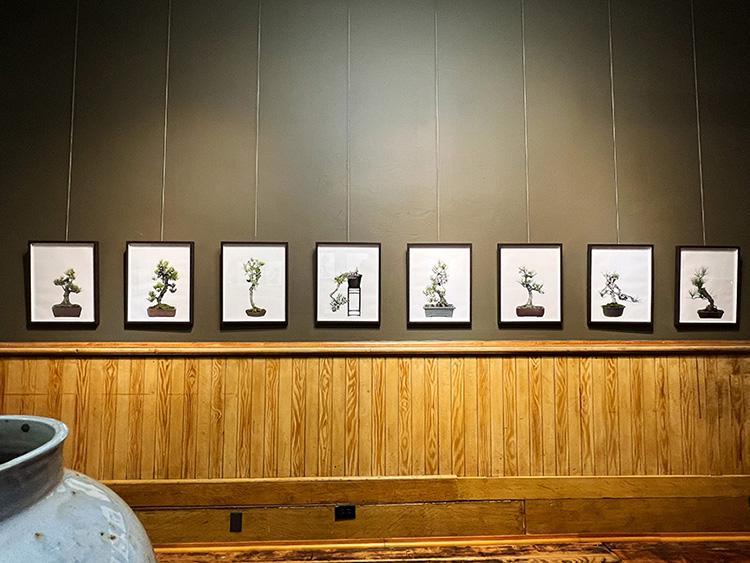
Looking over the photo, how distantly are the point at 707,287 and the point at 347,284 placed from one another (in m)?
2.33

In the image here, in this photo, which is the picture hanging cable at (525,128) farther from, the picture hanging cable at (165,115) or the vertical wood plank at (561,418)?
the picture hanging cable at (165,115)

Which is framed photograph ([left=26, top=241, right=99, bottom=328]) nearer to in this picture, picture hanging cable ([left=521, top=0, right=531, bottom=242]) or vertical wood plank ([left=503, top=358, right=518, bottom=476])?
vertical wood plank ([left=503, top=358, right=518, bottom=476])

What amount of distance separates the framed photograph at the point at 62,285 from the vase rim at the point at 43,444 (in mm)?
2836

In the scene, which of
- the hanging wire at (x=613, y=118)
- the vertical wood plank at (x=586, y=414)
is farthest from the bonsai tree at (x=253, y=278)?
the hanging wire at (x=613, y=118)

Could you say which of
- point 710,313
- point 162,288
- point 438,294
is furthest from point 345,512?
point 710,313

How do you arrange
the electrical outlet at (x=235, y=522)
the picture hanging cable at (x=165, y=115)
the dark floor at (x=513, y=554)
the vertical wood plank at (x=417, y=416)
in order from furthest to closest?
the picture hanging cable at (x=165, y=115), the vertical wood plank at (x=417, y=416), the electrical outlet at (x=235, y=522), the dark floor at (x=513, y=554)

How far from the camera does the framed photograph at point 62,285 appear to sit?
129 inches

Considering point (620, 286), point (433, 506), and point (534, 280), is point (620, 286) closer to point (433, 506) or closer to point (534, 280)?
point (534, 280)

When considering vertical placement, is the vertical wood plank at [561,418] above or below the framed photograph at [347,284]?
below

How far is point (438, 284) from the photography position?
337 cm

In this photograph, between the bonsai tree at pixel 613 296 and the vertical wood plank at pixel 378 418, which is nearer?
the vertical wood plank at pixel 378 418

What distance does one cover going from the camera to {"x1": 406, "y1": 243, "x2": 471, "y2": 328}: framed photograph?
3.35 metres

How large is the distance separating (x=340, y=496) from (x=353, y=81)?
2610mm

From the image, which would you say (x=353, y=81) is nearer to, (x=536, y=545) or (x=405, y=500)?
(x=405, y=500)
